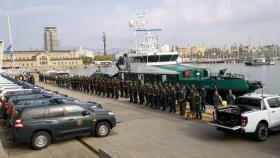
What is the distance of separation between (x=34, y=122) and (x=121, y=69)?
23.5 m

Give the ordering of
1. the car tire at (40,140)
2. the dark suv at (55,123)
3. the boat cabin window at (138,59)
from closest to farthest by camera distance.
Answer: the dark suv at (55,123)
the car tire at (40,140)
the boat cabin window at (138,59)

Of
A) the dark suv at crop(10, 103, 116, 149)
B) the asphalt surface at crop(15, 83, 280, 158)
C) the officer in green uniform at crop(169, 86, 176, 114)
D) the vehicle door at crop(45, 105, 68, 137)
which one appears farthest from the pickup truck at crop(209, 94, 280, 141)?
the officer in green uniform at crop(169, 86, 176, 114)

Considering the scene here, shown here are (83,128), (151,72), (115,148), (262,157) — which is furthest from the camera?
(151,72)

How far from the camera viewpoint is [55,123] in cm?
1216

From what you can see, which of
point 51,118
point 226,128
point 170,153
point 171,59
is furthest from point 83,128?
point 171,59

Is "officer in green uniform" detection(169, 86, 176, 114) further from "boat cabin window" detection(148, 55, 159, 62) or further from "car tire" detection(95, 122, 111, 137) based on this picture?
"boat cabin window" detection(148, 55, 159, 62)

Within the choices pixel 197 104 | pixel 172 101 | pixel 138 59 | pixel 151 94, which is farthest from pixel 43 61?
pixel 197 104

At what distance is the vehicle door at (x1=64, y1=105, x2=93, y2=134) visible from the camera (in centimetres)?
1258

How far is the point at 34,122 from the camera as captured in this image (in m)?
11.7

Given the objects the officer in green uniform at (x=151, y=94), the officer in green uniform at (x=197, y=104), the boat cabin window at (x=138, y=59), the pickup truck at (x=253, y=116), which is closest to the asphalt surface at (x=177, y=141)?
the pickup truck at (x=253, y=116)

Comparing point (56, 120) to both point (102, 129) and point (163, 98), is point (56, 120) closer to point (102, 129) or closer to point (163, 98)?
point (102, 129)

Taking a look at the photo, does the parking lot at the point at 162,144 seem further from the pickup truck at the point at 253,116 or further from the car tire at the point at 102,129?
the pickup truck at the point at 253,116

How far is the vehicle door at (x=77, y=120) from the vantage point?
12.6 m

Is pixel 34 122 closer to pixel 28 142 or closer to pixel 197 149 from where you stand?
pixel 28 142
